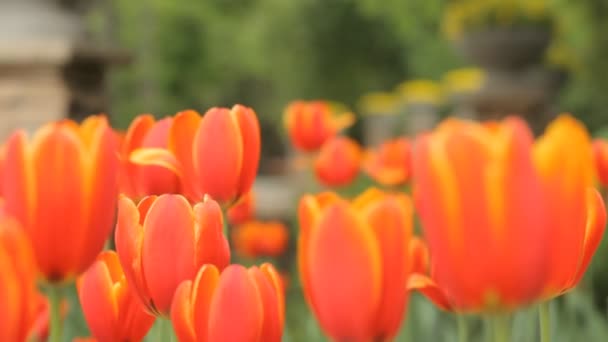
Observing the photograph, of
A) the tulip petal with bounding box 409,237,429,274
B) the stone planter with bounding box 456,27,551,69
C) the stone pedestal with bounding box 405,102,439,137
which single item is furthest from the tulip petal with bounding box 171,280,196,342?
the stone pedestal with bounding box 405,102,439,137

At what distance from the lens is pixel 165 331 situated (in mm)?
1112

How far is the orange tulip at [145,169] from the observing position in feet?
4.01

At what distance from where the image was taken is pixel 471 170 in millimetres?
680

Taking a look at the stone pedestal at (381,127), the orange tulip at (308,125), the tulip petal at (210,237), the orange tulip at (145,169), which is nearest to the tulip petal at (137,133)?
the orange tulip at (145,169)

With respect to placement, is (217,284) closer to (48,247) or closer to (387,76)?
(48,247)

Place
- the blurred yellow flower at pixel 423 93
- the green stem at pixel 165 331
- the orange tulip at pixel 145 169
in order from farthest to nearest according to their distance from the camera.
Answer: the blurred yellow flower at pixel 423 93
the orange tulip at pixel 145 169
the green stem at pixel 165 331

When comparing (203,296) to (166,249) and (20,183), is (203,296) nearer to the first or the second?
(166,249)

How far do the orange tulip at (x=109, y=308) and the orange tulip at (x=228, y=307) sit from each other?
0.10 metres

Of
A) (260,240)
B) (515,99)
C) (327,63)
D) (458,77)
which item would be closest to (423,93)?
(458,77)

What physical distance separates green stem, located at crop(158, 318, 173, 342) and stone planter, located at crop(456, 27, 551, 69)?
22.4 ft

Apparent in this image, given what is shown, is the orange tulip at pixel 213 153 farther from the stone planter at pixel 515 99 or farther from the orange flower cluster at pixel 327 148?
the stone planter at pixel 515 99

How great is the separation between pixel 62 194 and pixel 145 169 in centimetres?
42

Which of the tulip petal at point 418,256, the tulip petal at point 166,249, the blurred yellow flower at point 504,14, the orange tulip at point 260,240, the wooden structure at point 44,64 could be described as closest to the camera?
the tulip petal at point 166,249

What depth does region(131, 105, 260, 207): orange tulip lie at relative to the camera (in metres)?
1.14
